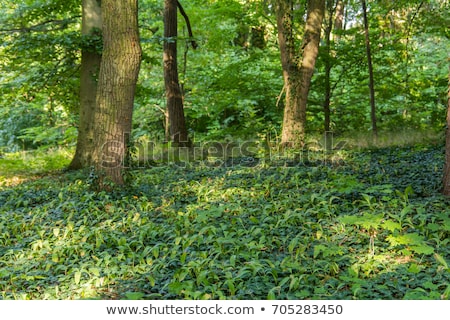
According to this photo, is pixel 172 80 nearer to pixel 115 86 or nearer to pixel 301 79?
pixel 301 79

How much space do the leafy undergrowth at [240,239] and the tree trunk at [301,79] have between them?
2.59 metres

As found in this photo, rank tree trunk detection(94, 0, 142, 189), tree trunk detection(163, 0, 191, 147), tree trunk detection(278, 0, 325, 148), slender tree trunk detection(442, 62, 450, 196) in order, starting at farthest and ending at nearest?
tree trunk detection(163, 0, 191, 147) < tree trunk detection(278, 0, 325, 148) < tree trunk detection(94, 0, 142, 189) < slender tree trunk detection(442, 62, 450, 196)

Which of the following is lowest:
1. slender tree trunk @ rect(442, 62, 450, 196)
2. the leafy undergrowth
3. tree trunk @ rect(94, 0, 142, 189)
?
the leafy undergrowth

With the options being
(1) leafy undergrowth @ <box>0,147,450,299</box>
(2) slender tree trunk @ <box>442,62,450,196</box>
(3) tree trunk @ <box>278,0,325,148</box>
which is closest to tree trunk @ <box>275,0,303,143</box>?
(3) tree trunk @ <box>278,0,325,148</box>

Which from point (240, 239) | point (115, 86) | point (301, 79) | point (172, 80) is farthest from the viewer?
point (172, 80)

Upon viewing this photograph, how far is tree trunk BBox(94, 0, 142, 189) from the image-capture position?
22.3ft

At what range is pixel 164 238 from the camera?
5.11m

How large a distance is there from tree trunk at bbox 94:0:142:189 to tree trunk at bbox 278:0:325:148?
167 inches

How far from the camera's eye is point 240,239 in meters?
4.77

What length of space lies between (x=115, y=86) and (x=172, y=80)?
582 cm

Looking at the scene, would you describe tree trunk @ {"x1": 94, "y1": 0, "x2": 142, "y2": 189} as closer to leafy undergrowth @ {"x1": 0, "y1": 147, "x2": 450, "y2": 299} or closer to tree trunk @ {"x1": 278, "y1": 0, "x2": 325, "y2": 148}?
leafy undergrowth @ {"x1": 0, "y1": 147, "x2": 450, "y2": 299}

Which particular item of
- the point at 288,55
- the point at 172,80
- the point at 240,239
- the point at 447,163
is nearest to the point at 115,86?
the point at 240,239
